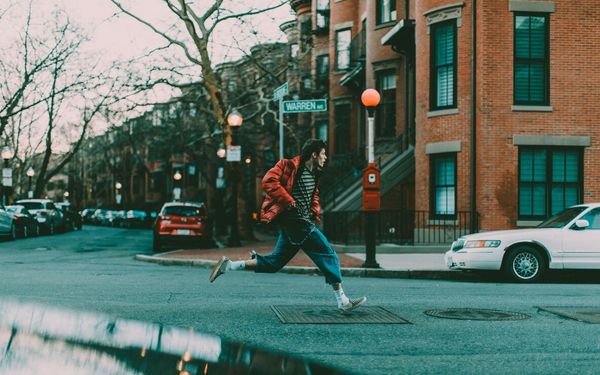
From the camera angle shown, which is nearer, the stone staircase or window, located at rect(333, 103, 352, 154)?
the stone staircase

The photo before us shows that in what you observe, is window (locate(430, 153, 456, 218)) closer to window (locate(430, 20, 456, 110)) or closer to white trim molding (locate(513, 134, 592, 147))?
window (locate(430, 20, 456, 110))

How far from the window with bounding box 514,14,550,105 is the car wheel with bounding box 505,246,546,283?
843 cm

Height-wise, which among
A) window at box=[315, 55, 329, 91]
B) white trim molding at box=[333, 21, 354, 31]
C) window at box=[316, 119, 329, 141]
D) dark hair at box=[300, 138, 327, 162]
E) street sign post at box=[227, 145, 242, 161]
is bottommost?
dark hair at box=[300, 138, 327, 162]

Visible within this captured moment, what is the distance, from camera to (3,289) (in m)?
10.8

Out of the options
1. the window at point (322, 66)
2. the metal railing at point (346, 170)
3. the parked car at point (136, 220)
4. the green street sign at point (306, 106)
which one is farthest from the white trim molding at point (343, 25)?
the parked car at point (136, 220)

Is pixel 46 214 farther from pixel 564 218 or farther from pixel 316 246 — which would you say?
pixel 316 246

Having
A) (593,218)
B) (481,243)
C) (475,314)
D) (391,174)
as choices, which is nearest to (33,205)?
(391,174)

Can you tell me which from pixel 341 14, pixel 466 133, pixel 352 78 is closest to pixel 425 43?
pixel 466 133

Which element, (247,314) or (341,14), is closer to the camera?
(247,314)

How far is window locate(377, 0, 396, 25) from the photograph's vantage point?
1107 inches

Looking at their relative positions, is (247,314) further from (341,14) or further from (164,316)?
(341,14)

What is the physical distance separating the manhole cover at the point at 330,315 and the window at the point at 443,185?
1290cm

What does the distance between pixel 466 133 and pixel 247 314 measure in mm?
13989

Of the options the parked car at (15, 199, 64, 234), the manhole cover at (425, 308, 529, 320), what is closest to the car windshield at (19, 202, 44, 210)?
the parked car at (15, 199, 64, 234)
